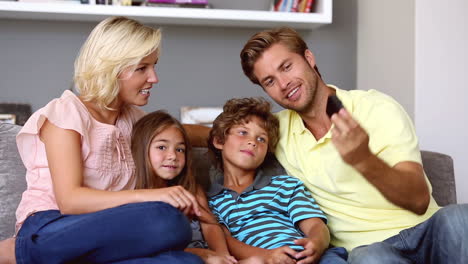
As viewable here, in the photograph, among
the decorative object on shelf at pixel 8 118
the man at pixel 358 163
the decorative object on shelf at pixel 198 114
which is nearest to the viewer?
the man at pixel 358 163

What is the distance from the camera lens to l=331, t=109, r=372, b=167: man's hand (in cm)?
119

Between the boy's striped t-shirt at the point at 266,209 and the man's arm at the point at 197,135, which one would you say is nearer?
the boy's striped t-shirt at the point at 266,209

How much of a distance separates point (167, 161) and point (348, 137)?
2.41 ft

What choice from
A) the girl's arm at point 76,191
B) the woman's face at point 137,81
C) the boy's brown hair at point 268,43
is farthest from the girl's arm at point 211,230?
the boy's brown hair at point 268,43

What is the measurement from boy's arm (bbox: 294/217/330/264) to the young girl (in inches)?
9.7

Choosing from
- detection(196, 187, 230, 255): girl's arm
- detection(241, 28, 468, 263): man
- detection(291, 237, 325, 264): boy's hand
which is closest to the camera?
detection(241, 28, 468, 263): man

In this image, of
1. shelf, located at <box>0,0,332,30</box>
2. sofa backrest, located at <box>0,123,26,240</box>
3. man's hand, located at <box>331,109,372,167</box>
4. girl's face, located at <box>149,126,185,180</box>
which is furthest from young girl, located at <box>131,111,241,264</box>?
shelf, located at <box>0,0,332,30</box>

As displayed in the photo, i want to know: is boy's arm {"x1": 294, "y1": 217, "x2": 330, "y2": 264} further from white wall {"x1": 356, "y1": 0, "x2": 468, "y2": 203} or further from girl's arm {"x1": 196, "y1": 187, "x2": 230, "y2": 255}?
white wall {"x1": 356, "y1": 0, "x2": 468, "y2": 203}

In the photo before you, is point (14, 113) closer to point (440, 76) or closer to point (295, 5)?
point (295, 5)

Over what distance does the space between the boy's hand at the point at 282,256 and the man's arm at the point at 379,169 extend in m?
0.31

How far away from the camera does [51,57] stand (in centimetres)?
308

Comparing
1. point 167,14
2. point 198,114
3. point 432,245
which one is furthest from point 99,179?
point 198,114

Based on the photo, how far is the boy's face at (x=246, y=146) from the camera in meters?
1.86

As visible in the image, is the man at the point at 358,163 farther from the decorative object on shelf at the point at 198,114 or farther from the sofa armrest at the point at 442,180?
the decorative object on shelf at the point at 198,114
